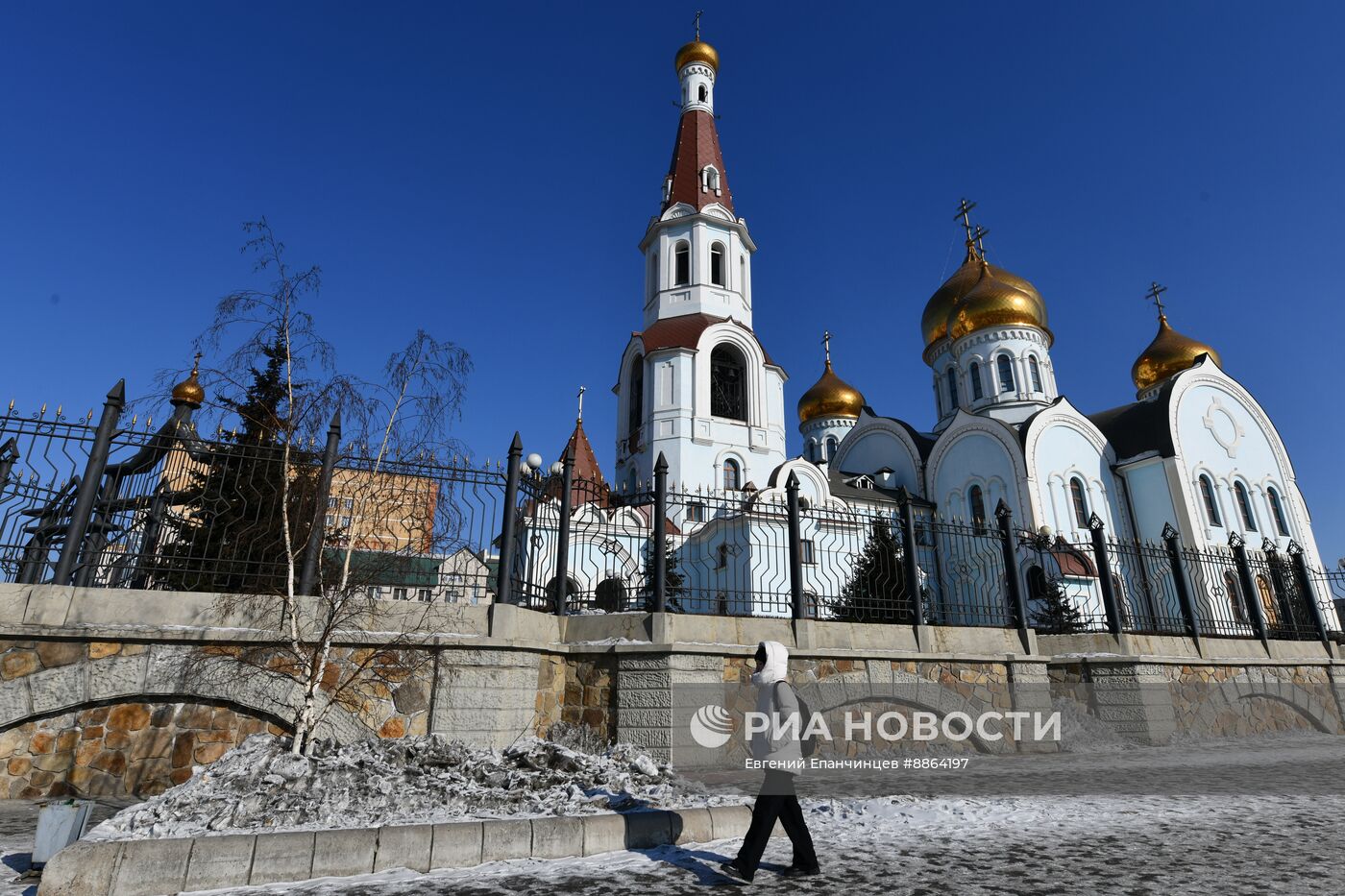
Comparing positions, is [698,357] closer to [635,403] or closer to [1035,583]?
[635,403]

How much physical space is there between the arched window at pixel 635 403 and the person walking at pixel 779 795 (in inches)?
977

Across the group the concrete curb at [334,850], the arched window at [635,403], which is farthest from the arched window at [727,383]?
the concrete curb at [334,850]

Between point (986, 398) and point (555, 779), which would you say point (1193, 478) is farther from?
point (555, 779)

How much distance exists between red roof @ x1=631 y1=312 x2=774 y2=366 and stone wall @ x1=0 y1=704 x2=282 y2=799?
23.2 meters

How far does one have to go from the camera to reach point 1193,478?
27016mm

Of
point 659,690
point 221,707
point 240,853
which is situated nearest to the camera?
point 240,853

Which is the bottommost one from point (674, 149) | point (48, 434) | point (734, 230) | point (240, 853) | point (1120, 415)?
point (240, 853)

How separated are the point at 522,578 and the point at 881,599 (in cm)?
414

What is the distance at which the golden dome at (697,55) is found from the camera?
116 ft

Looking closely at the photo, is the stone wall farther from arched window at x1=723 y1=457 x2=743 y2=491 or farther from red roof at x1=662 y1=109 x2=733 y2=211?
red roof at x1=662 y1=109 x2=733 y2=211

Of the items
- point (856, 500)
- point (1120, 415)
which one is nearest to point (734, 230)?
point (856, 500)

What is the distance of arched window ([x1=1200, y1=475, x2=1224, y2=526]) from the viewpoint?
2675 centimetres

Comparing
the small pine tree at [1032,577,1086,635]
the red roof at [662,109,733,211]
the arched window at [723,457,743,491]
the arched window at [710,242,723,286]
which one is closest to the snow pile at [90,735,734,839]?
the small pine tree at [1032,577,1086,635]

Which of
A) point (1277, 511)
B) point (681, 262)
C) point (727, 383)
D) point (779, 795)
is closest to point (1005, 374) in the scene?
point (1277, 511)
